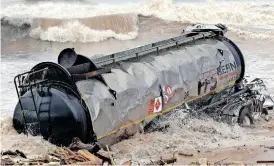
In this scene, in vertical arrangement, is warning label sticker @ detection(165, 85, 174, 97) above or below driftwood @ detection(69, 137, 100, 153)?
above

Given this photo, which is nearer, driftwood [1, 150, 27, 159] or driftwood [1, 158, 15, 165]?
driftwood [1, 158, 15, 165]

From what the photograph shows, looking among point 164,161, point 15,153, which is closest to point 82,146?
point 15,153

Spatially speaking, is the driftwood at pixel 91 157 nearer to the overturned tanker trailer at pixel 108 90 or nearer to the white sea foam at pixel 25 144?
the overturned tanker trailer at pixel 108 90

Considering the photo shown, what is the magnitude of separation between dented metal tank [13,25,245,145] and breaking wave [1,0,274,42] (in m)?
22.5

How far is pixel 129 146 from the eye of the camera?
11.7 m

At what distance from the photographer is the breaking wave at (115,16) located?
1439 inches

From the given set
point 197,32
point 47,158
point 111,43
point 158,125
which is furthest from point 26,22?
point 47,158

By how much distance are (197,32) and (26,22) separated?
24597 millimetres

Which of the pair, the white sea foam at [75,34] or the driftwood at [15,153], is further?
the white sea foam at [75,34]

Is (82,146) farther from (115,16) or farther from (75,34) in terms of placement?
(115,16)

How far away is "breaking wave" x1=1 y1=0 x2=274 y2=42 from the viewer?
120ft

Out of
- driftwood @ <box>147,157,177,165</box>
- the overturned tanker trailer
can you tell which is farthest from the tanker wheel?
driftwood @ <box>147,157,177,165</box>

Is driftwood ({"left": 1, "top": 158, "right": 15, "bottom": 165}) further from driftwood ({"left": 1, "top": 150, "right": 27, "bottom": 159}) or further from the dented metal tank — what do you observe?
the dented metal tank

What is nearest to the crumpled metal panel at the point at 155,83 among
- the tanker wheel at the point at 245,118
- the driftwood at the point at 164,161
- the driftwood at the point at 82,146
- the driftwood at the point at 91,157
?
the driftwood at the point at 82,146
